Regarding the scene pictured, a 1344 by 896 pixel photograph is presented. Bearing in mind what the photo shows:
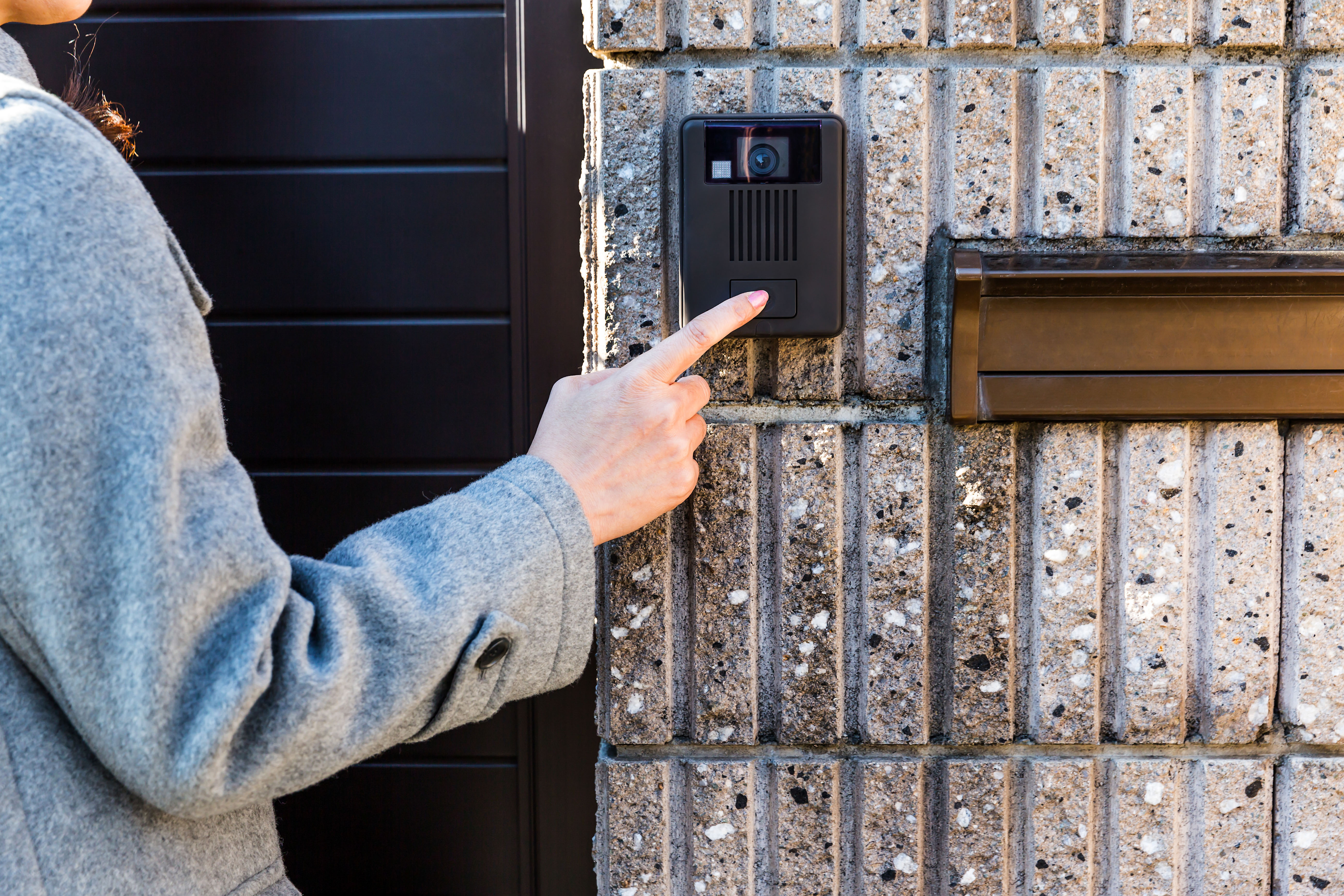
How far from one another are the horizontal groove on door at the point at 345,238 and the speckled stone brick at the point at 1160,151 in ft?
3.54

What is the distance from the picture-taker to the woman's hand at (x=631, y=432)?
703mm

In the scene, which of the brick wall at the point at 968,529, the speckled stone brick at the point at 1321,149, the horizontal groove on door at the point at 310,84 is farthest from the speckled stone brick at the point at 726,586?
the horizontal groove on door at the point at 310,84

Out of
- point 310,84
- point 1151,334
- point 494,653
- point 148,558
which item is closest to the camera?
point 148,558

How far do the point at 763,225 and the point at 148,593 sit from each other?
0.56 metres

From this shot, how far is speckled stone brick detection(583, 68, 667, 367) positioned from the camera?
0.79 metres

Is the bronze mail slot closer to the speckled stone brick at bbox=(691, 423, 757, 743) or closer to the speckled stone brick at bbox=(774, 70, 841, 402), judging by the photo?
the speckled stone brick at bbox=(774, 70, 841, 402)

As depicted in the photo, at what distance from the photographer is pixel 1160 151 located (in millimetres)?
787

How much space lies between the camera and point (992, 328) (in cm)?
76

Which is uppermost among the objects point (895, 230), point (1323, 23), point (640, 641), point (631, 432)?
point (1323, 23)

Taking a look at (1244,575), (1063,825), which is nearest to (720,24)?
(1244,575)

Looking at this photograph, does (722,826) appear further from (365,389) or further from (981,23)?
(365,389)

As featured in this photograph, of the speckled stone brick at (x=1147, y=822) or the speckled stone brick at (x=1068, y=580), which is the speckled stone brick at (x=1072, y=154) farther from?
the speckled stone brick at (x=1147, y=822)

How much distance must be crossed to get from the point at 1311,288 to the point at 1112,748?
472mm

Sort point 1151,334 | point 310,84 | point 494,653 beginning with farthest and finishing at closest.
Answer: point 310,84 → point 1151,334 → point 494,653
